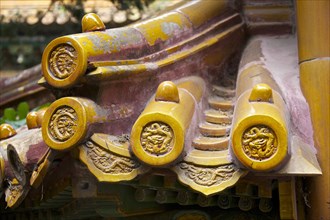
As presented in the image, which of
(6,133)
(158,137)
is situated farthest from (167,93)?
(6,133)

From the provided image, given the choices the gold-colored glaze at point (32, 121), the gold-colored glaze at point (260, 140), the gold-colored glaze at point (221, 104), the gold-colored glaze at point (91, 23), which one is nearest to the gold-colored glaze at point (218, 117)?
the gold-colored glaze at point (221, 104)

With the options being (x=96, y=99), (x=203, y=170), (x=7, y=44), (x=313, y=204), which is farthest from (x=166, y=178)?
(x=7, y=44)

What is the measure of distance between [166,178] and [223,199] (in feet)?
1.17

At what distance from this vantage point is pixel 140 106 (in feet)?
10.6

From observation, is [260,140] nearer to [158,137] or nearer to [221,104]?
[158,137]

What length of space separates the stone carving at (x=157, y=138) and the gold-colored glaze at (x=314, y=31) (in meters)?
0.98

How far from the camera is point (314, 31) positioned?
11.5 feet

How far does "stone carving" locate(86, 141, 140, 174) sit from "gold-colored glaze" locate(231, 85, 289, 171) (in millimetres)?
428

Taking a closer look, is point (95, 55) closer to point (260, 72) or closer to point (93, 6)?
point (260, 72)

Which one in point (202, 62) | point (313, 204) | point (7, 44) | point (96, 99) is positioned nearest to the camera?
point (96, 99)

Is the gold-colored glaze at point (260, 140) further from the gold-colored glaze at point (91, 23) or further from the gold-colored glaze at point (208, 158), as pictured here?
the gold-colored glaze at point (91, 23)

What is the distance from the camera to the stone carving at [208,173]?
287 centimetres

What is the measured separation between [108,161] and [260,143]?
61 centimetres

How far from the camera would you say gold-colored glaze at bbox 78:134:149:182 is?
2932mm
